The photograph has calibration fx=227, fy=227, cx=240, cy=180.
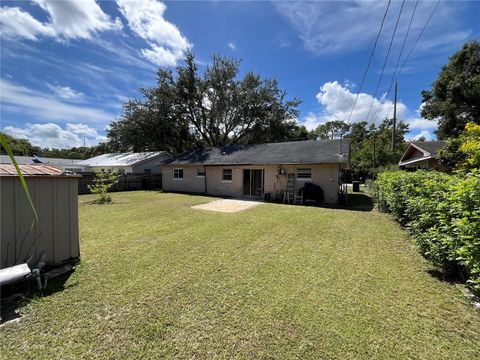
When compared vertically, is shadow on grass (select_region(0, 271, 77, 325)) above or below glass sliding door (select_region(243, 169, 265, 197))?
below

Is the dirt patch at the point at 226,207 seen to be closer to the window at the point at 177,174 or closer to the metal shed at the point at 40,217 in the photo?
the metal shed at the point at 40,217

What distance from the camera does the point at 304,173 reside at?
13594 mm

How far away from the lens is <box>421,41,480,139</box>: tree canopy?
60.3ft

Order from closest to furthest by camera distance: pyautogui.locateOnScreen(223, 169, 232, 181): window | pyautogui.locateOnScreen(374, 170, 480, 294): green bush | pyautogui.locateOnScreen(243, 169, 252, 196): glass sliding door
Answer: pyautogui.locateOnScreen(374, 170, 480, 294): green bush
pyautogui.locateOnScreen(243, 169, 252, 196): glass sliding door
pyautogui.locateOnScreen(223, 169, 232, 181): window

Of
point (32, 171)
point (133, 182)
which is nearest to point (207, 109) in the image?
point (133, 182)

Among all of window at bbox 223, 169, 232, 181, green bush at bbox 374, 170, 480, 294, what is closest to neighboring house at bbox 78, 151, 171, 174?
window at bbox 223, 169, 232, 181

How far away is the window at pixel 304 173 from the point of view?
13438 millimetres

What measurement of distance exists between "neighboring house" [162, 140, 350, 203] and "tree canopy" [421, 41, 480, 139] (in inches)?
500

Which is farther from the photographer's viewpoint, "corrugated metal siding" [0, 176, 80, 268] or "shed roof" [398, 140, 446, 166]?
"shed roof" [398, 140, 446, 166]

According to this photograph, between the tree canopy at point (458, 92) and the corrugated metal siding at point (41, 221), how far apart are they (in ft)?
85.2

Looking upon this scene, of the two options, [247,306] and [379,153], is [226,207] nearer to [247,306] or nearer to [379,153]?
[247,306]

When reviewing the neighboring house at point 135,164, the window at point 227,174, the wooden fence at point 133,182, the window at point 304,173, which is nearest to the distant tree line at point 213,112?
the neighboring house at point 135,164

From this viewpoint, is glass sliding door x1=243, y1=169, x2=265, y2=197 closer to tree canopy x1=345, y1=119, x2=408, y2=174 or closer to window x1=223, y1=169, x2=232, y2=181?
window x1=223, y1=169, x2=232, y2=181

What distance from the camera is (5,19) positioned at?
2.10 metres
